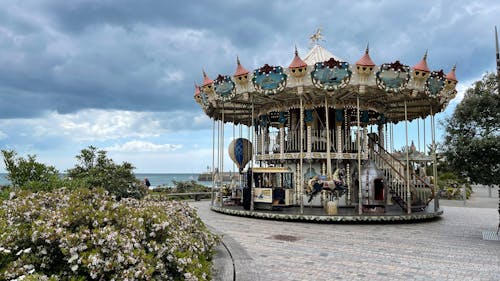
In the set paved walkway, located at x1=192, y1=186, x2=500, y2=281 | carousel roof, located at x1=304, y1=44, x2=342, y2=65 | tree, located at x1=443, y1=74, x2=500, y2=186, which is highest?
carousel roof, located at x1=304, y1=44, x2=342, y2=65

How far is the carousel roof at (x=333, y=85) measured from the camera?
12617 millimetres

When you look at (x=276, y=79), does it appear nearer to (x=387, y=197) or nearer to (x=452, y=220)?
(x=387, y=197)

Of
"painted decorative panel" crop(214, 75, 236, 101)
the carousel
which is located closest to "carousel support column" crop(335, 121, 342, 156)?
the carousel

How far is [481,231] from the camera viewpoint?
1082 cm

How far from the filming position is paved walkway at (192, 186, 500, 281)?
6191 millimetres

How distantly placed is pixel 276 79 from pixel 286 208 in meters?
5.35

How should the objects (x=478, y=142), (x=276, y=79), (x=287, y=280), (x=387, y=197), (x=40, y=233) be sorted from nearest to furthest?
(x=40, y=233)
(x=287, y=280)
(x=478, y=142)
(x=276, y=79)
(x=387, y=197)

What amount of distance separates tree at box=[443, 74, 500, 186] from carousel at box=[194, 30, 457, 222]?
276 cm

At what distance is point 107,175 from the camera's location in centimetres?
1077

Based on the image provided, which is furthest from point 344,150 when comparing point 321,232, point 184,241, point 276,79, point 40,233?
point 40,233

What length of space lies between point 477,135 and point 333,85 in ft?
15.7

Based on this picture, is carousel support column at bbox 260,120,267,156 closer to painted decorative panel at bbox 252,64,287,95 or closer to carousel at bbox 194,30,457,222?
carousel at bbox 194,30,457,222

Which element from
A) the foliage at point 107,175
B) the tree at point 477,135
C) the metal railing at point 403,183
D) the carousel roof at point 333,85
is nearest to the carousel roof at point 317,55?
the carousel roof at point 333,85

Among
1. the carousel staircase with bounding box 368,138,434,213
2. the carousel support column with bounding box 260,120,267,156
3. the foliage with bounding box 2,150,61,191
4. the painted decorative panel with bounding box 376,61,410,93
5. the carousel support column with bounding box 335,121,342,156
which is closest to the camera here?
the foliage with bounding box 2,150,61,191
